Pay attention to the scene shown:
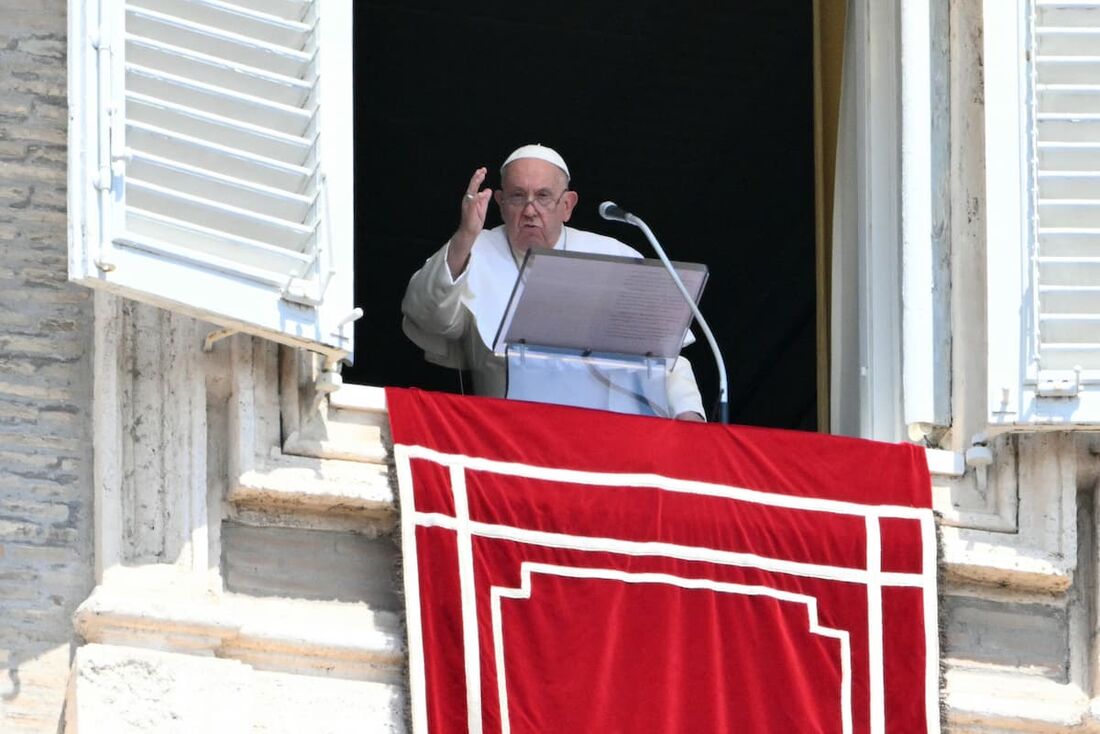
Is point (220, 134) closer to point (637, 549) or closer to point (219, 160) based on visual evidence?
point (219, 160)

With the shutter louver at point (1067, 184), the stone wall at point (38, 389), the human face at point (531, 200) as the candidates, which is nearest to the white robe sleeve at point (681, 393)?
the human face at point (531, 200)

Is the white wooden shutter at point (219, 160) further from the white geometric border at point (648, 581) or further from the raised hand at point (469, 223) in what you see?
the white geometric border at point (648, 581)

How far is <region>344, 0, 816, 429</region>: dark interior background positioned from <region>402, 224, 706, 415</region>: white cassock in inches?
93.0

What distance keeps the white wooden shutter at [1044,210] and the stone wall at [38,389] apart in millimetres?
2033

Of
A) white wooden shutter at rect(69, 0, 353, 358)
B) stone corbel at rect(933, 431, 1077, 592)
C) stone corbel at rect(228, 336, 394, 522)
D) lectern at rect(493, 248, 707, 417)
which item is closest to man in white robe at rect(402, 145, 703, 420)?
lectern at rect(493, 248, 707, 417)

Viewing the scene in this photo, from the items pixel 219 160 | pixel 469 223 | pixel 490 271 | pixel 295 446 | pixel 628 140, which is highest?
pixel 628 140

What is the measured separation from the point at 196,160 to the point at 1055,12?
208 centimetres

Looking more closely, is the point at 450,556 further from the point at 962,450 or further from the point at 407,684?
the point at 962,450

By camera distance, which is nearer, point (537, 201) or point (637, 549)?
point (637, 549)

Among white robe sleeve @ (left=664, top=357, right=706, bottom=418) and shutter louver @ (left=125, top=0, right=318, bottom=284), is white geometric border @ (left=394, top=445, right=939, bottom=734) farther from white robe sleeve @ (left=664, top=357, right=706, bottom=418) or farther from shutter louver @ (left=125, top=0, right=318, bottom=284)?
white robe sleeve @ (left=664, top=357, right=706, bottom=418)

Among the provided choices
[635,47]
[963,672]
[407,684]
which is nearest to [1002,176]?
[963,672]

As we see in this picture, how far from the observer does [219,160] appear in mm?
7609

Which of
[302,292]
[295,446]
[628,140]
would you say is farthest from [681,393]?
[628,140]

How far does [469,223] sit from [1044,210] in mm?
1301
